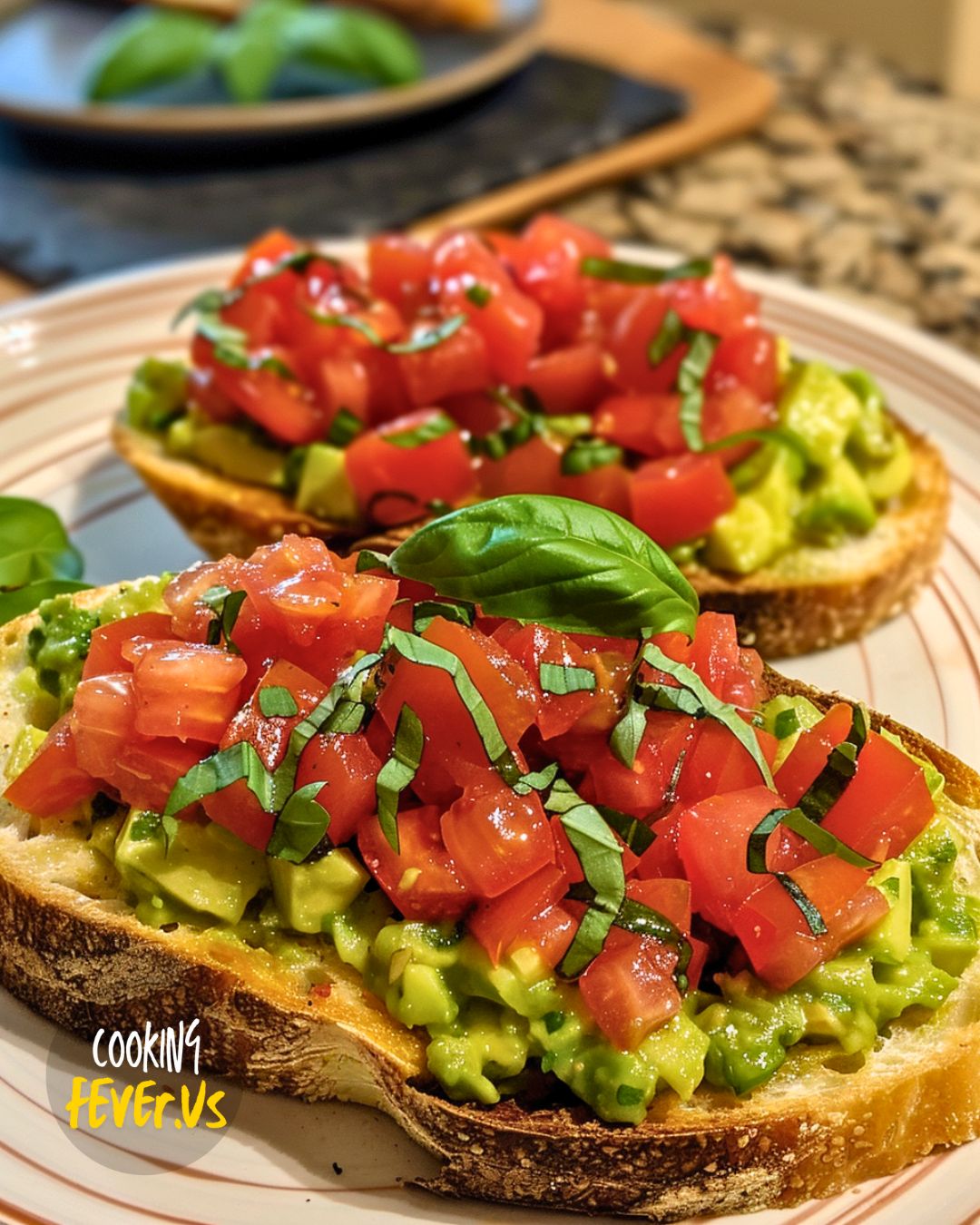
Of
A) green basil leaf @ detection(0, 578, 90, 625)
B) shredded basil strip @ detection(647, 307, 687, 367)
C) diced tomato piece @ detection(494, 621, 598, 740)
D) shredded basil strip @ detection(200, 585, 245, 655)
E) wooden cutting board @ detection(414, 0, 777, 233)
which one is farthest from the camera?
wooden cutting board @ detection(414, 0, 777, 233)

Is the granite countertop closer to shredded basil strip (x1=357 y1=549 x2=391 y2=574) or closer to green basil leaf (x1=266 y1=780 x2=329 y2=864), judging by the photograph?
shredded basil strip (x1=357 y1=549 x2=391 y2=574)

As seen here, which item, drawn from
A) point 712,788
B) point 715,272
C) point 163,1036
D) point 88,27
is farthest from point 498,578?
point 88,27

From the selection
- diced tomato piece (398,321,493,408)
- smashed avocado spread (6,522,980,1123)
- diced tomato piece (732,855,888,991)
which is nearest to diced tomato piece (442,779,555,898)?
smashed avocado spread (6,522,980,1123)

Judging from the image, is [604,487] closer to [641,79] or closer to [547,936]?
[547,936]

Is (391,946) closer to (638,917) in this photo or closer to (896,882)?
(638,917)

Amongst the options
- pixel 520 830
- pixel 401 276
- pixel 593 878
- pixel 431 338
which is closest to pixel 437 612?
pixel 520 830

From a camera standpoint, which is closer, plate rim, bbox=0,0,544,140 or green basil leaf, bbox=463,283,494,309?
green basil leaf, bbox=463,283,494,309
